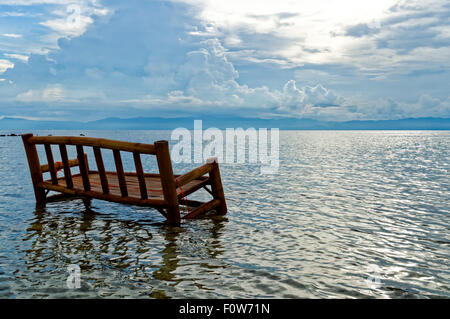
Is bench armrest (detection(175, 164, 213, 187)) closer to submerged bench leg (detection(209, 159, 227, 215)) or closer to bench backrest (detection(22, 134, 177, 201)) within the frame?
submerged bench leg (detection(209, 159, 227, 215))

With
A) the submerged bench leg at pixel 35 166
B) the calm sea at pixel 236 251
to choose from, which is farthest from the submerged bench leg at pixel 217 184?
the submerged bench leg at pixel 35 166

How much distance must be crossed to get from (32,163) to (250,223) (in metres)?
9.01

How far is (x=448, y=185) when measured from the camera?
69.2 feet

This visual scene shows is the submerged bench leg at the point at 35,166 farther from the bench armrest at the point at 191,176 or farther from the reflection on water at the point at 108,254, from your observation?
the bench armrest at the point at 191,176

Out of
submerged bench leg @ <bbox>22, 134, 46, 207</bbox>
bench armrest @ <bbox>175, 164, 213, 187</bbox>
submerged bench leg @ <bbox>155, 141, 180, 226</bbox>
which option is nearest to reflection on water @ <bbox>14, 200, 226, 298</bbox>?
submerged bench leg @ <bbox>155, 141, 180, 226</bbox>

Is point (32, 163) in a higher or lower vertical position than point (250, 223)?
higher

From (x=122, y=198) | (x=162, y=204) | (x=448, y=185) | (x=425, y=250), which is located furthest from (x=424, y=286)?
(x=448, y=185)

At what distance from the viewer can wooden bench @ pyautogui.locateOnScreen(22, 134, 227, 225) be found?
9.88 m

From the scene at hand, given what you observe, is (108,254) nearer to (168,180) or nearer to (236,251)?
(168,180)

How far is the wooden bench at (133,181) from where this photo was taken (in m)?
9.88
